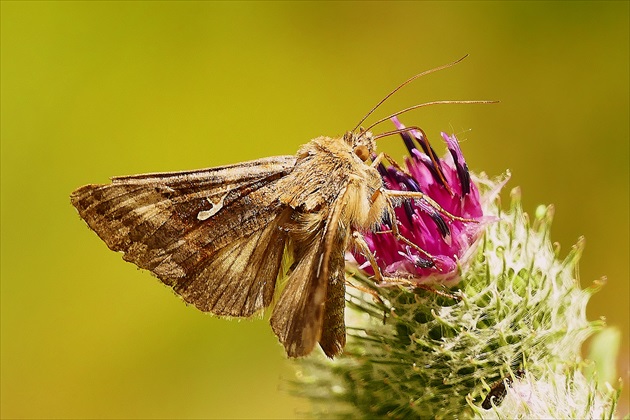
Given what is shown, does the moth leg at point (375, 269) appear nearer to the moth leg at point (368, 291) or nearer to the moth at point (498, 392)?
the moth leg at point (368, 291)

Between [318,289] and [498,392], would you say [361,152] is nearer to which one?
[318,289]

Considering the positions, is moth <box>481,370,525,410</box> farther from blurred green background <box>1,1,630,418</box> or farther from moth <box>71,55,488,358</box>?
blurred green background <box>1,1,630,418</box>

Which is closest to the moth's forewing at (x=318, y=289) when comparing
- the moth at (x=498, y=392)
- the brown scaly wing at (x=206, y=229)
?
the brown scaly wing at (x=206, y=229)

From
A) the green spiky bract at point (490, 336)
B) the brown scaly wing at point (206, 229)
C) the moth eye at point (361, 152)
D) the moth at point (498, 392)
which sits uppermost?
the moth eye at point (361, 152)

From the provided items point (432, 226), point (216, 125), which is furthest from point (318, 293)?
point (216, 125)

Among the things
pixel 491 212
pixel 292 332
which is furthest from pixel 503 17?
pixel 292 332

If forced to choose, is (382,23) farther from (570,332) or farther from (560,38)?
(570,332)

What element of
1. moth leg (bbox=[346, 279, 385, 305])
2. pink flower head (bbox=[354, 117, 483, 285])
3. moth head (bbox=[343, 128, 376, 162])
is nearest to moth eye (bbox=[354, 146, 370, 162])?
moth head (bbox=[343, 128, 376, 162])
